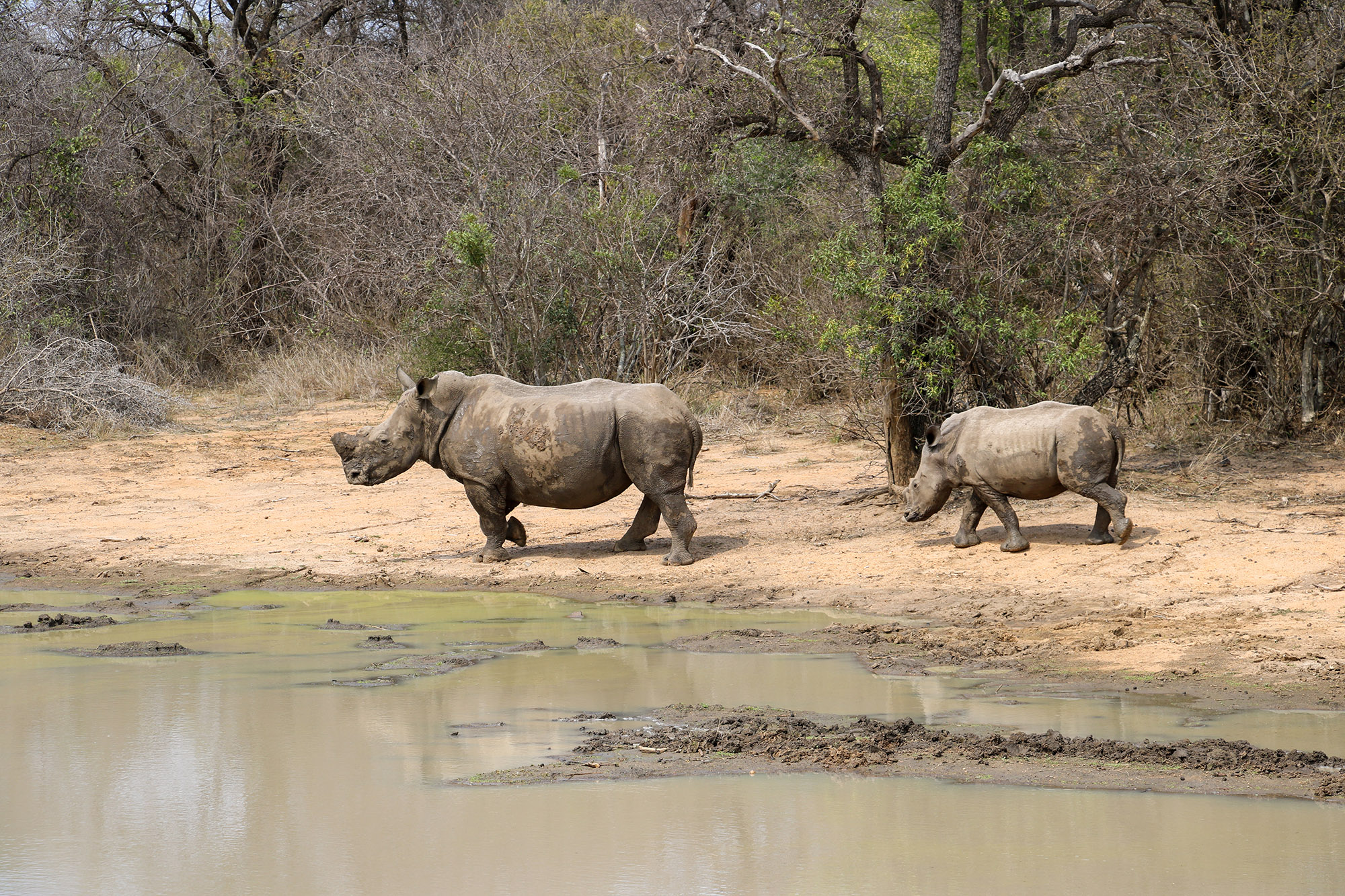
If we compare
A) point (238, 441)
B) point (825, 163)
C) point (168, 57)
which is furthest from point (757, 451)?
point (168, 57)

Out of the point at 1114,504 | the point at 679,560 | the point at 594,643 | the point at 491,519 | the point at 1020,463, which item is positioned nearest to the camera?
the point at 594,643

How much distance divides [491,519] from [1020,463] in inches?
146

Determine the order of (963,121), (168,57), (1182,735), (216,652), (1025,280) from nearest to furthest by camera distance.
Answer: (1182,735), (216,652), (1025,280), (963,121), (168,57)

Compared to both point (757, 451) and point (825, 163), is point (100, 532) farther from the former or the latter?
point (825, 163)

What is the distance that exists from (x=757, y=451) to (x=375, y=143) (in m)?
7.70

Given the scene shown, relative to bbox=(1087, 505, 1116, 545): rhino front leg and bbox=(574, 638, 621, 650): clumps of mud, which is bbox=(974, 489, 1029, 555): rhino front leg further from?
bbox=(574, 638, 621, 650): clumps of mud

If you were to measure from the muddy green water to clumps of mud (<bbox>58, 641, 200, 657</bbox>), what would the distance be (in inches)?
7.3

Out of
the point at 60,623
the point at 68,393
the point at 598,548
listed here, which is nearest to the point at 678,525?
the point at 598,548

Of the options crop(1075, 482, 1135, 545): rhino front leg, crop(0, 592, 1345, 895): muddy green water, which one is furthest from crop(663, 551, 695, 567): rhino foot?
crop(1075, 482, 1135, 545): rhino front leg

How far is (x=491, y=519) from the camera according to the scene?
10.1 m

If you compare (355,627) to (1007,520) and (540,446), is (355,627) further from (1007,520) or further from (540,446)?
(1007,520)

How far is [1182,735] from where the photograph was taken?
18.4 feet

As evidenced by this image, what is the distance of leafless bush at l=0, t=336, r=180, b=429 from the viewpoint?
16.3m

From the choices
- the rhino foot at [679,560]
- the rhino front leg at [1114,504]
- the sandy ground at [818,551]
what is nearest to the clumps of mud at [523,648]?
the sandy ground at [818,551]
